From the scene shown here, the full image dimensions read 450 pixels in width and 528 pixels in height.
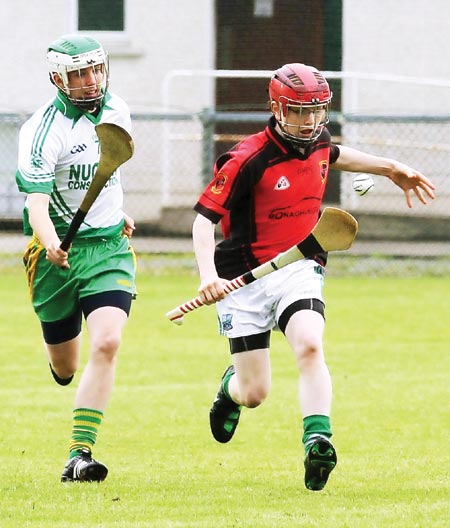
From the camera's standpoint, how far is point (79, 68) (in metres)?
5.83

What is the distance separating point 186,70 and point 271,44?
108 centimetres

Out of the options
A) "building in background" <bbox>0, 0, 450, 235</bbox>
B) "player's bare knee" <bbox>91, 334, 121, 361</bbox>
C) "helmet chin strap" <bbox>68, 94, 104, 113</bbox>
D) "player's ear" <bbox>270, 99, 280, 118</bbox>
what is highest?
"player's ear" <bbox>270, 99, 280, 118</bbox>

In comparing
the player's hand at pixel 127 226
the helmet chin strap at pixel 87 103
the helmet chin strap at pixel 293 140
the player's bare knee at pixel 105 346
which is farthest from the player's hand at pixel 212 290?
the helmet chin strap at pixel 87 103

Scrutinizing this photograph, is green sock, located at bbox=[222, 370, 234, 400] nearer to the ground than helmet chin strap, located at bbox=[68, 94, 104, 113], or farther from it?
nearer to the ground

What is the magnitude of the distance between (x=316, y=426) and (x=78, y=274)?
1328 millimetres

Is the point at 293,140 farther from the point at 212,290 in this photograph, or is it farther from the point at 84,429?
the point at 84,429

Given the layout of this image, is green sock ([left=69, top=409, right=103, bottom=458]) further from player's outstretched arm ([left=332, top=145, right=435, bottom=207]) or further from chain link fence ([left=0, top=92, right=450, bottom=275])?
chain link fence ([left=0, top=92, right=450, bottom=275])

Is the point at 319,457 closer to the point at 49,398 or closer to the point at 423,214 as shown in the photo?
the point at 49,398

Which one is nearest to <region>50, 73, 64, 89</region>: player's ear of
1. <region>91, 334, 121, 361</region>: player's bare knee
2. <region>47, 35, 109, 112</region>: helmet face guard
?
<region>47, 35, 109, 112</region>: helmet face guard

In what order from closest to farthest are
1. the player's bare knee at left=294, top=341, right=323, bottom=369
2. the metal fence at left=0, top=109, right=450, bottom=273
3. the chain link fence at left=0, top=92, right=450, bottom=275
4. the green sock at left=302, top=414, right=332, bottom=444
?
the green sock at left=302, top=414, right=332, bottom=444, the player's bare knee at left=294, top=341, right=323, bottom=369, the chain link fence at left=0, top=92, right=450, bottom=275, the metal fence at left=0, top=109, right=450, bottom=273

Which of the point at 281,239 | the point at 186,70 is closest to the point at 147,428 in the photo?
the point at 281,239

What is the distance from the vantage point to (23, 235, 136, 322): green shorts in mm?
5965

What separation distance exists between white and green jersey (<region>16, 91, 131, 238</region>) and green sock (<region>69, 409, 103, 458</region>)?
0.81 metres

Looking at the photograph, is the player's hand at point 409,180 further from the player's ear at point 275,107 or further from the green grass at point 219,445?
the green grass at point 219,445
